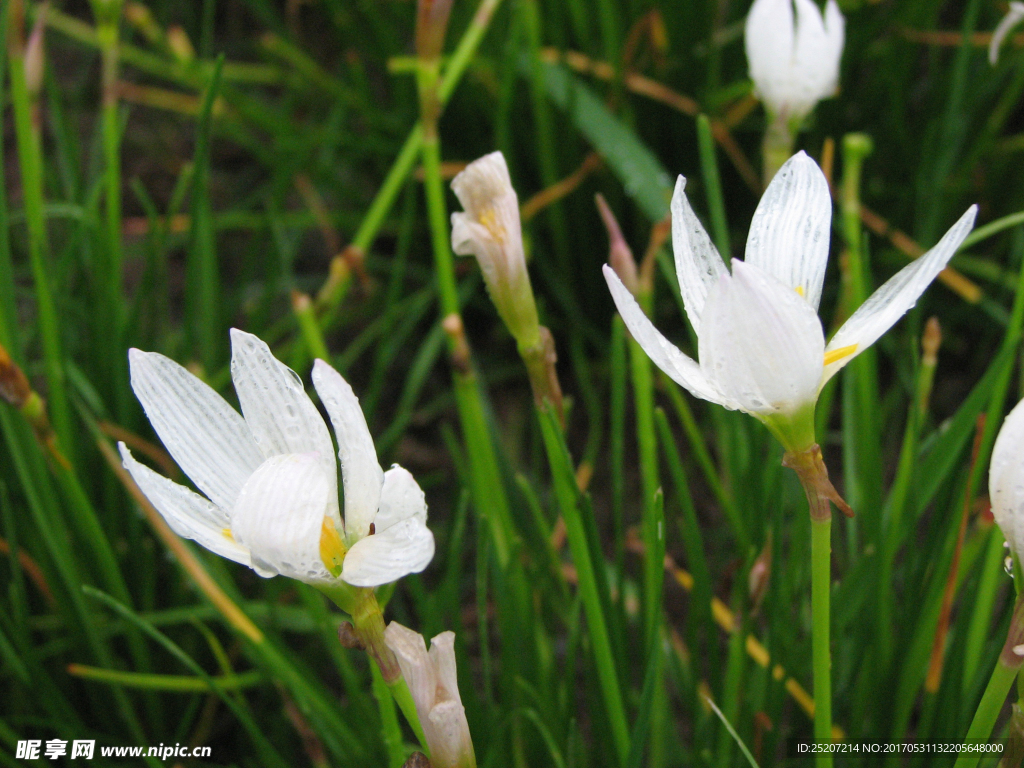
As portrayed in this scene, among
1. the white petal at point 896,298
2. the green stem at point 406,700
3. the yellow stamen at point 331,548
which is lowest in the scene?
the green stem at point 406,700

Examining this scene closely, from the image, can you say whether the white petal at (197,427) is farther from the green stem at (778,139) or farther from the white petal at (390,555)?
the green stem at (778,139)

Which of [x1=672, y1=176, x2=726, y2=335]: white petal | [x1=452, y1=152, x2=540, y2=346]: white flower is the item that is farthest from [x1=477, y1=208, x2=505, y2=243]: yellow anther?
[x1=672, y1=176, x2=726, y2=335]: white petal

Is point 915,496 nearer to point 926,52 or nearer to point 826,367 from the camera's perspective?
point 826,367

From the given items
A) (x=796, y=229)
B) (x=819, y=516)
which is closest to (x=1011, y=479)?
(x=819, y=516)

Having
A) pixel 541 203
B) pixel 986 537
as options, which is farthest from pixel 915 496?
pixel 541 203

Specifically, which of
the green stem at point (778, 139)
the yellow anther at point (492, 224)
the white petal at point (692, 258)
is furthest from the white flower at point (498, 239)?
the green stem at point (778, 139)

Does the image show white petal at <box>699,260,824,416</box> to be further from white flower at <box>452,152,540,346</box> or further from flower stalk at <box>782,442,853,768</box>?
white flower at <box>452,152,540,346</box>
